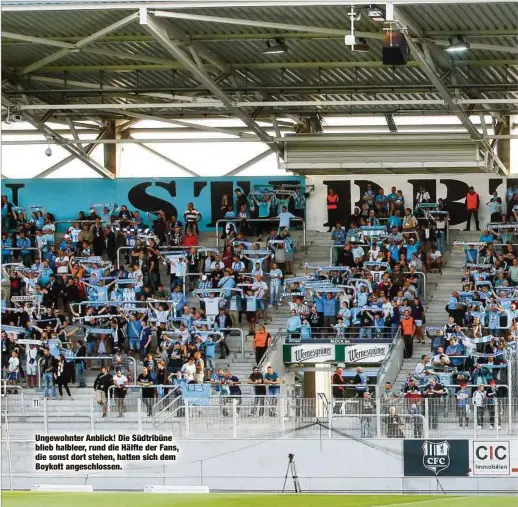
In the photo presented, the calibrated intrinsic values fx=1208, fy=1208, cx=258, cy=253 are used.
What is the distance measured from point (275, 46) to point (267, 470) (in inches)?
376

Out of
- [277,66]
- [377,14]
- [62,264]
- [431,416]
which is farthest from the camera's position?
[62,264]

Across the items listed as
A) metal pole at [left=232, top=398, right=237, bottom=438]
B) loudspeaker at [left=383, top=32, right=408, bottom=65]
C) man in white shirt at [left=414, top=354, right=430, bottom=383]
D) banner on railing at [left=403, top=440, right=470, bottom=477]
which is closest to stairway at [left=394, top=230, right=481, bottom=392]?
man in white shirt at [left=414, top=354, right=430, bottom=383]

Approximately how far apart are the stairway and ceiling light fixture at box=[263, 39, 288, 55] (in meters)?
7.37

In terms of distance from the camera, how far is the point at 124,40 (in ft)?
90.2

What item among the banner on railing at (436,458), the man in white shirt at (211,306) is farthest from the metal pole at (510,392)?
the man in white shirt at (211,306)

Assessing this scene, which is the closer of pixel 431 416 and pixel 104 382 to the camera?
pixel 431 416

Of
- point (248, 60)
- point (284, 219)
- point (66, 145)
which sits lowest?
point (284, 219)

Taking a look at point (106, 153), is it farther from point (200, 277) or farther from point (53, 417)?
point (53, 417)

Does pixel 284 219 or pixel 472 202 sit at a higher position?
pixel 472 202

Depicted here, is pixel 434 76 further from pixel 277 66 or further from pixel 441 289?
pixel 441 289

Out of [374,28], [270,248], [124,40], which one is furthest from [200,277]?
[374,28]

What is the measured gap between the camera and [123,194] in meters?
36.0

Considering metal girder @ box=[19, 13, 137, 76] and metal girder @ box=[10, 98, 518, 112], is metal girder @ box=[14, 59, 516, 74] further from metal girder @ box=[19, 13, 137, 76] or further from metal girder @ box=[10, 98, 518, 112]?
metal girder @ box=[19, 13, 137, 76]

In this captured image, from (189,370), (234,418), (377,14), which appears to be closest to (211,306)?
(189,370)
